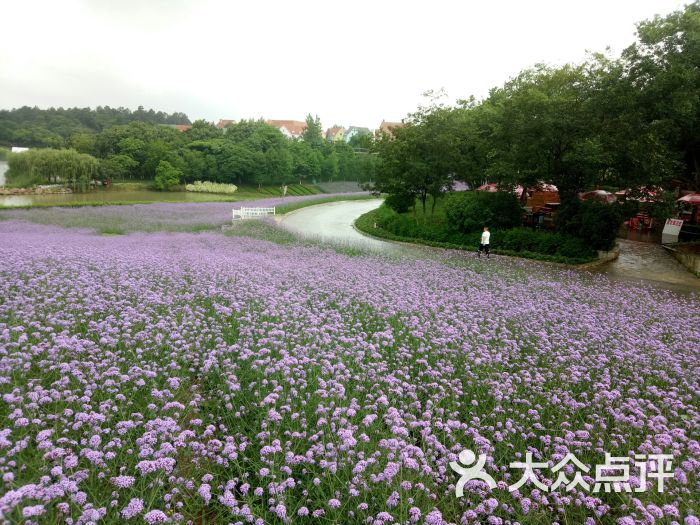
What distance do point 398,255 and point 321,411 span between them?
1187cm

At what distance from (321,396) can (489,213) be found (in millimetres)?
17204

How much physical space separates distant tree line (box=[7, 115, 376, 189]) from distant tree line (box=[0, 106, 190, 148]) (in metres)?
11.1

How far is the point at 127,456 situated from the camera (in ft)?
10.7

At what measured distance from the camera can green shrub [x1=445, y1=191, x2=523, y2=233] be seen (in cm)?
1953

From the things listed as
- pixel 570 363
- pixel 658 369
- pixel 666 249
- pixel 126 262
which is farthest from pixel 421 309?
pixel 666 249

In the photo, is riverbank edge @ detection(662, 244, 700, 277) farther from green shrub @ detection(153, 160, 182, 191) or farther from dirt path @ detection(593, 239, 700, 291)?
green shrub @ detection(153, 160, 182, 191)

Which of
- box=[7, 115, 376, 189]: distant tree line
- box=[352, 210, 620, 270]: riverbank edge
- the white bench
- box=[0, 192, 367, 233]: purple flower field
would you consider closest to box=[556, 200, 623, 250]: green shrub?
box=[352, 210, 620, 270]: riverbank edge

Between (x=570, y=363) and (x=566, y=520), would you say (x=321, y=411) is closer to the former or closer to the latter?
(x=566, y=520)

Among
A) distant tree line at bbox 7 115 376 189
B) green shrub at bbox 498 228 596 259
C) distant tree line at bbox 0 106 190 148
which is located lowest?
green shrub at bbox 498 228 596 259

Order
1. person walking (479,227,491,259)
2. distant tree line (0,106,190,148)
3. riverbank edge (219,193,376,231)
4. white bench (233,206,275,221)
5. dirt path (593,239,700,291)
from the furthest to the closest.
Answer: distant tree line (0,106,190,148), riverbank edge (219,193,376,231), white bench (233,206,275,221), person walking (479,227,491,259), dirt path (593,239,700,291)

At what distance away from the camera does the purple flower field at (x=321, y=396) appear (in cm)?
308

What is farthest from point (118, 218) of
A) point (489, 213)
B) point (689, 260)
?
point (689, 260)

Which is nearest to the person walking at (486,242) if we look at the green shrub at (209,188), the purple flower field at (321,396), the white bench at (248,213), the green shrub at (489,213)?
the green shrub at (489,213)

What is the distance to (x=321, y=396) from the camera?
4.04 meters
